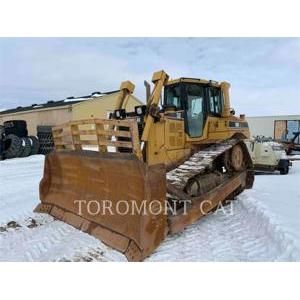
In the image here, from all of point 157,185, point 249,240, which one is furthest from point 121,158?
point 249,240

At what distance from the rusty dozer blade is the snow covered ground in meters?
0.17

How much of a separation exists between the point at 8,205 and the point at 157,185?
144 inches

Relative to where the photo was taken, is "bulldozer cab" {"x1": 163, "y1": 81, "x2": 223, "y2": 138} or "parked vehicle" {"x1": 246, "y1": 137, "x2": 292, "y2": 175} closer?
"bulldozer cab" {"x1": 163, "y1": 81, "x2": 223, "y2": 138}

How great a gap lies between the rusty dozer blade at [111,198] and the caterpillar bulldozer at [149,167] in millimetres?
11

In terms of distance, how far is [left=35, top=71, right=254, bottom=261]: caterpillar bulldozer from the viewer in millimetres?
3932

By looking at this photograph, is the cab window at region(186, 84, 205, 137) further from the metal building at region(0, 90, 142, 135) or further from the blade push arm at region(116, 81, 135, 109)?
the metal building at region(0, 90, 142, 135)

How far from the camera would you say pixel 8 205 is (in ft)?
20.2

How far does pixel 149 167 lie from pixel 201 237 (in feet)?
4.55

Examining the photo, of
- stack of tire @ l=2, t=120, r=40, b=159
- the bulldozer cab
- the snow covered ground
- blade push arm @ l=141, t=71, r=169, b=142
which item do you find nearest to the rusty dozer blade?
the snow covered ground

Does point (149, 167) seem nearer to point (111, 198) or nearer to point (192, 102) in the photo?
point (111, 198)

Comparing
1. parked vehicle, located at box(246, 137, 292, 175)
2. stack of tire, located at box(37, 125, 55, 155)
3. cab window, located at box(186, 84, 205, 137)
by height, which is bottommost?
parked vehicle, located at box(246, 137, 292, 175)

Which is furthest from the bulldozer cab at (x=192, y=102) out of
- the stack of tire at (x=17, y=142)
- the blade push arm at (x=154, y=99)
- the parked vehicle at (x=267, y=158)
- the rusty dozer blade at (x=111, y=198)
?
the stack of tire at (x=17, y=142)

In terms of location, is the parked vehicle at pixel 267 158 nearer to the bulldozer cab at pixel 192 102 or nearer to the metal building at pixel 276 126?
the bulldozer cab at pixel 192 102

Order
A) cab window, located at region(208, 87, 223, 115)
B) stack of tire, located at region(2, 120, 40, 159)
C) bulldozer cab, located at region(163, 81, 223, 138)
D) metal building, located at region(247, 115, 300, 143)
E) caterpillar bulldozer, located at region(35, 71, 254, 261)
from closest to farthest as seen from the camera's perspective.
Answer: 1. caterpillar bulldozer, located at region(35, 71, 254, 261)
2. bulldozer cab, located at region(163, 81, 223, 138)
3. cab window, located at region(208, 87, 223, 115)
4. stack of tire, located at region(2, 120, 40, 159)
5. metal building, located at region(247, 115, 300, 143)
